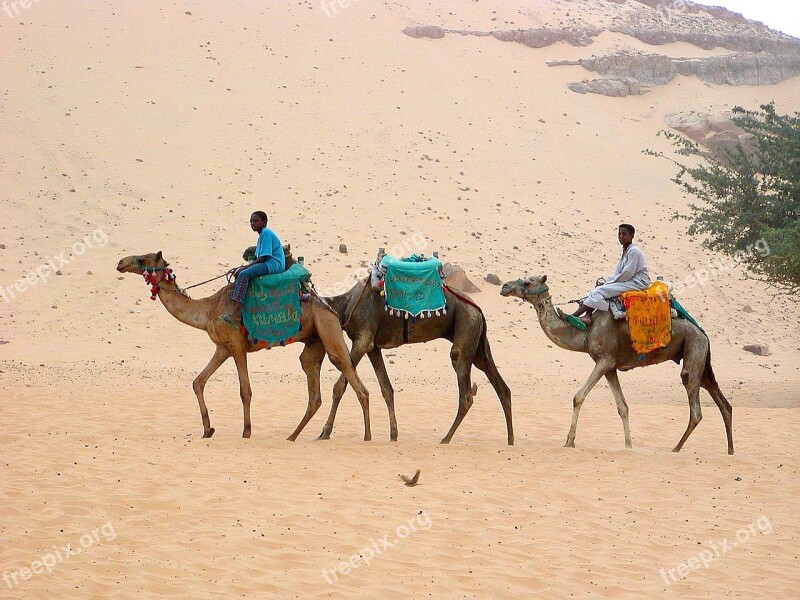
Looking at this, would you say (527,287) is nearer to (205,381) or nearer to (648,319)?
(648,319)

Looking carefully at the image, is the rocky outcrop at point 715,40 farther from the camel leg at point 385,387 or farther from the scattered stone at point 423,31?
the camel leg at point 385,387

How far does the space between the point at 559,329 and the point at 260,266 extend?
147 inches

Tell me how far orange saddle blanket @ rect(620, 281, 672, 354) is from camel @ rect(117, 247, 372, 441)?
3313 mm

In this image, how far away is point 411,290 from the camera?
11.4 m

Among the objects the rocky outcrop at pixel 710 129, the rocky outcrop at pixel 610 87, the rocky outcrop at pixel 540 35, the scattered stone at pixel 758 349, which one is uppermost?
the rocky outcrop at pixel 540 35

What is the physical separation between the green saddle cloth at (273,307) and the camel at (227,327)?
6.1 inches

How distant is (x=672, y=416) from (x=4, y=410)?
9.62m

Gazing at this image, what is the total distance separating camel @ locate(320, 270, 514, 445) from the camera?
11.5m

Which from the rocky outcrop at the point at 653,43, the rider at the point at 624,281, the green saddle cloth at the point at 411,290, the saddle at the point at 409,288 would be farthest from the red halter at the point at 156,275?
the rocky outcrop at the point at 653,43

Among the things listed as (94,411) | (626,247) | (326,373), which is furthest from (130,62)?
(626,247)

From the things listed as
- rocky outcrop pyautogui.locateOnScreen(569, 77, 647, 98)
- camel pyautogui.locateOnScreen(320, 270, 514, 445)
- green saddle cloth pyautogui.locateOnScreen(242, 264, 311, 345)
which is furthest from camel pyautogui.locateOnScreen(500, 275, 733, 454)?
rocky outcrop pyautogui.locateOnScreen(569, 77, 647, 98)

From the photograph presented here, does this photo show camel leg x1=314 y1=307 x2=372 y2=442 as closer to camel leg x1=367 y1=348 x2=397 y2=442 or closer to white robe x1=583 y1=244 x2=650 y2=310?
camel leg x1=367 y1=348 x2=397 y2=442

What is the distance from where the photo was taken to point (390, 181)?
30.9 m

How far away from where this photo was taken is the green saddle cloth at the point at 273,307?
1091 cm
